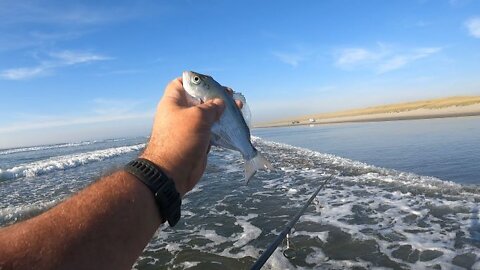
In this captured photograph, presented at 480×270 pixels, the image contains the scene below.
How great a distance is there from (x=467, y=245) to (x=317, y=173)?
749 centimetres

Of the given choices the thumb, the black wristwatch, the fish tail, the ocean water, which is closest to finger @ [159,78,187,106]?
the thumb

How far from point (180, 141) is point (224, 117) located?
752mm

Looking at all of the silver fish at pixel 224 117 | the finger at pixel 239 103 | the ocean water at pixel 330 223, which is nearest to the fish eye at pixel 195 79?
the silver fish at pixel 224 117

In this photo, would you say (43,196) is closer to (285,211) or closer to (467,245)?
(285,211)

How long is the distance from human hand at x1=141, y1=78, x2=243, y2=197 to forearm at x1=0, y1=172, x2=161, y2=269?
0.24m

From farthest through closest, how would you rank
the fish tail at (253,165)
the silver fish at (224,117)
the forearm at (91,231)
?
the fish tail at (253,165), the silver fish at (224,117), the forearm at (91,231)

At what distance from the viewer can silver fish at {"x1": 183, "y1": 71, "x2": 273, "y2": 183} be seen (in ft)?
8.07

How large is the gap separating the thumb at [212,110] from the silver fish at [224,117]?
6 cm

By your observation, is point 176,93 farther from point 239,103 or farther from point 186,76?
point 239,103

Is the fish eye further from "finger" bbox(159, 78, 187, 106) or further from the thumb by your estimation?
the thumb

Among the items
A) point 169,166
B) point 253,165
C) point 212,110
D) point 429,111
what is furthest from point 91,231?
point 429,111

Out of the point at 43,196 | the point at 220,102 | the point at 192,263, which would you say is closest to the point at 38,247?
the point at 220,102

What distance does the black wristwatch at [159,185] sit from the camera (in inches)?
64.1

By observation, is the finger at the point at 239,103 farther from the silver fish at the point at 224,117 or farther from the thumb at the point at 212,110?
the thumb at the point at 212,110
